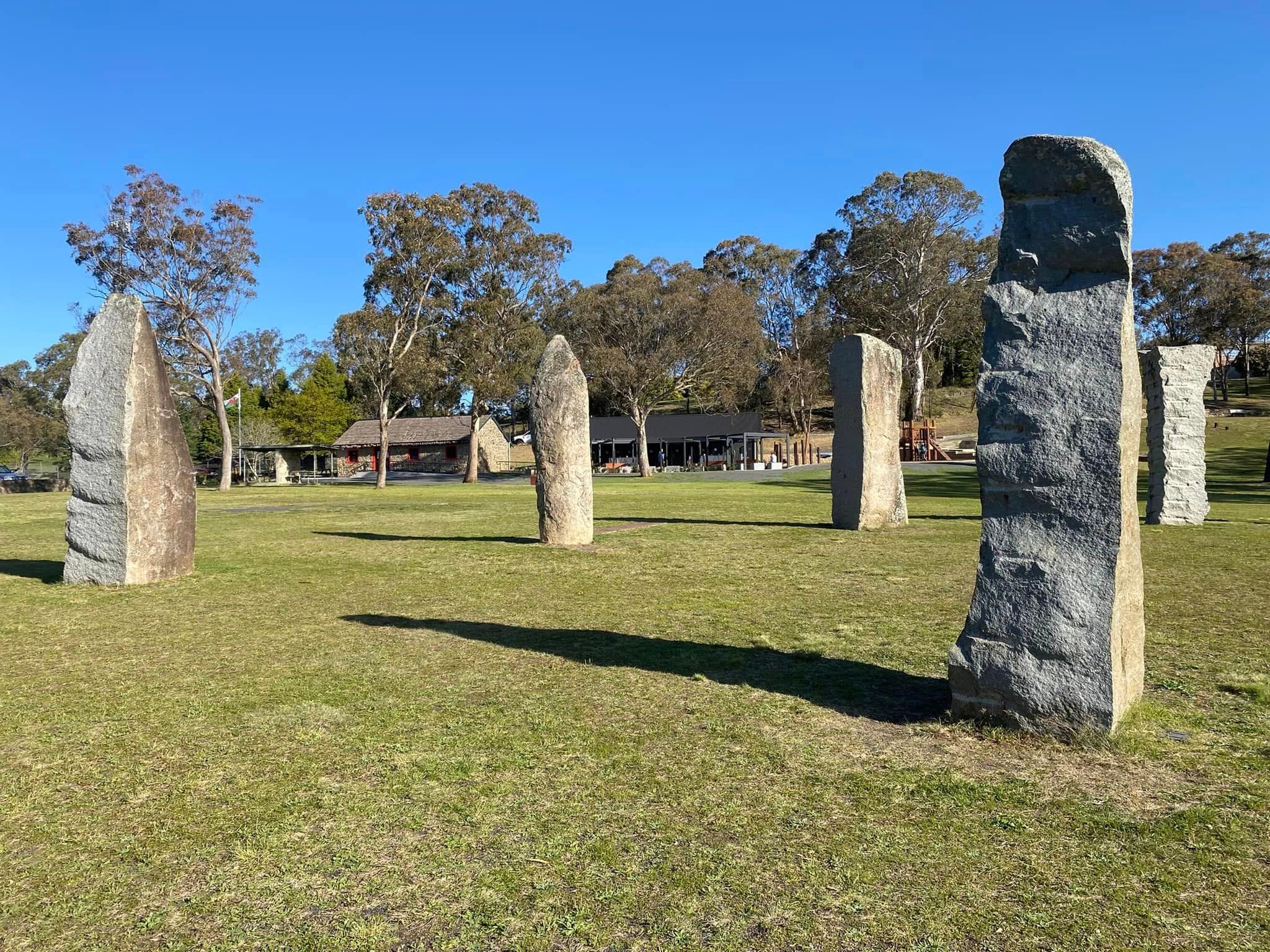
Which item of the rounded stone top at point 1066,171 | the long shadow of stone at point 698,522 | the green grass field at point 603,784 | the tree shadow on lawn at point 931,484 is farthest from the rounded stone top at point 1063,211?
the tree shadow on lawn at point 931,484

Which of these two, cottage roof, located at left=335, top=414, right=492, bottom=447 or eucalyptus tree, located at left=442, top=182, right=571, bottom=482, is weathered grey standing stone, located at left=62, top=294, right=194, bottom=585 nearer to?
eucalyptus tree, located at left=442, top=182, right=571, bottom=482

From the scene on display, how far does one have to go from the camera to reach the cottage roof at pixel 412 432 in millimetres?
64375

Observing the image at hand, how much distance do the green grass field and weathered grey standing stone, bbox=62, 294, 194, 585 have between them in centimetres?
116

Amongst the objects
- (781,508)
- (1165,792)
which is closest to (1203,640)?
(1165,792)

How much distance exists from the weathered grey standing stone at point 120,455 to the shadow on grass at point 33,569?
0.88 meters

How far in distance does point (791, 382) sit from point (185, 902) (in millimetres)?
60794

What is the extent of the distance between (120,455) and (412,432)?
2304 inches

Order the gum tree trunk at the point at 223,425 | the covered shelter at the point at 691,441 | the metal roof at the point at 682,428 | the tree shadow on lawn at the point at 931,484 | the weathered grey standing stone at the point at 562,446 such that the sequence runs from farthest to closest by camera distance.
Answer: the metal roof at the point at 682,428 → the covered shelter at the point at 691,441 → the gum tree trunk at the point at 223,425 → the tree shadow on lawn at the point at 931,484 → the weathered grey standing stone at the point at 562,446

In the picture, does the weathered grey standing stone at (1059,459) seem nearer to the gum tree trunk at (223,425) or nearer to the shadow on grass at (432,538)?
the shadow on grass at (432,538)

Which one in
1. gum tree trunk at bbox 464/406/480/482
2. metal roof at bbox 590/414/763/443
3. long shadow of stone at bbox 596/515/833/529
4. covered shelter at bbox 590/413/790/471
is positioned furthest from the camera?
metal roof at bbox 590/414/763/443

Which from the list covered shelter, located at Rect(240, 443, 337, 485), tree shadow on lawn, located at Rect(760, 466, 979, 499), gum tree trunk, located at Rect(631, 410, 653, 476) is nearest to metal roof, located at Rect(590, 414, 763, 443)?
gum tree trunk, located at Rect(631, 410, 653, 476)

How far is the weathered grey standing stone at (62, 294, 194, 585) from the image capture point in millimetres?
9164

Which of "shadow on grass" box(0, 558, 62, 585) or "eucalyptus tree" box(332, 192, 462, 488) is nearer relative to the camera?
"shadow on grass" box(0, 558, 62, 585)

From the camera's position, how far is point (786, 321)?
67312 mm
